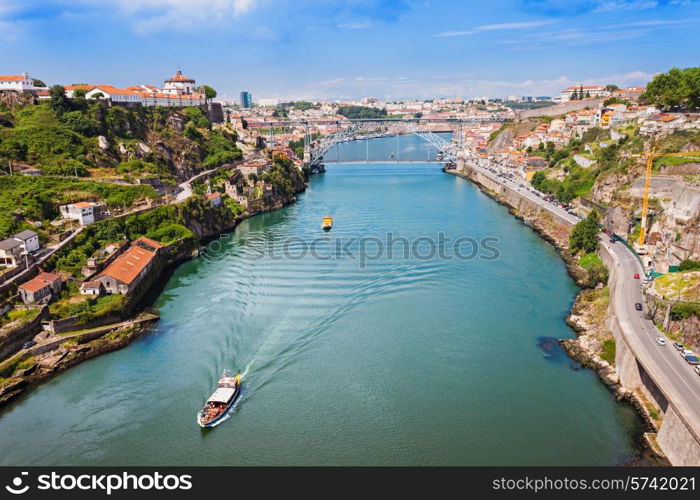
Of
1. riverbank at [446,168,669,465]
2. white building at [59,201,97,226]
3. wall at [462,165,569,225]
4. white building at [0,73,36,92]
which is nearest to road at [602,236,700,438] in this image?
riverbank at [446,168,669,465]

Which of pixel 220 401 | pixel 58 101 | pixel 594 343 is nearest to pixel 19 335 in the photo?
pixel 220 401

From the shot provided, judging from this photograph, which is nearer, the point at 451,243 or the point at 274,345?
the point at 274,345

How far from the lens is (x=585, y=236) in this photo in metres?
13.8

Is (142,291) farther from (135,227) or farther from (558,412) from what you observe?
(558,412)

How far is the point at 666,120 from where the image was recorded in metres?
17.5

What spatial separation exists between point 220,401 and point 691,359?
696cm

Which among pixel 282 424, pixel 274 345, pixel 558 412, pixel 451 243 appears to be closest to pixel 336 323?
pixel 274 345

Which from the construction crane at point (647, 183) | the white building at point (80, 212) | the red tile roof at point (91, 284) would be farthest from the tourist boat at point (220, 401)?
the construction crane at point (647, 183)

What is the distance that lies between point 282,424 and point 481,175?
935 inches

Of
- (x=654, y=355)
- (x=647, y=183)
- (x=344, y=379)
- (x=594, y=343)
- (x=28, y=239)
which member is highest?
(x=647, y=183)

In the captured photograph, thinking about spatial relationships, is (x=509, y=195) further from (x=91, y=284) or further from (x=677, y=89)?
(x=91, y=284)

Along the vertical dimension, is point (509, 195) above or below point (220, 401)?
above

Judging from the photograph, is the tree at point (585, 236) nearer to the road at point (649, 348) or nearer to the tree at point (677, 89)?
the road at point (649, 348)

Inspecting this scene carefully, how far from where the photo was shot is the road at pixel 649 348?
6512 mm
